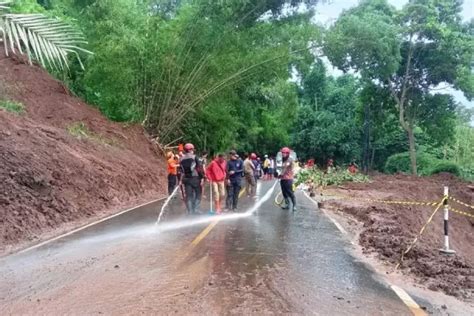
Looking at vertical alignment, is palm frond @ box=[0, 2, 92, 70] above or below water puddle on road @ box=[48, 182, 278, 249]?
above

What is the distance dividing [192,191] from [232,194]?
1667 millimetres

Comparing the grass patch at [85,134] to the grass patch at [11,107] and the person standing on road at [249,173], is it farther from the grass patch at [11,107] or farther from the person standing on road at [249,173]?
the person standing on road at [249,173]

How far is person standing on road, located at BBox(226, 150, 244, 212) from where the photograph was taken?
1583 cm

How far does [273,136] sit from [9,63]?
35932mm

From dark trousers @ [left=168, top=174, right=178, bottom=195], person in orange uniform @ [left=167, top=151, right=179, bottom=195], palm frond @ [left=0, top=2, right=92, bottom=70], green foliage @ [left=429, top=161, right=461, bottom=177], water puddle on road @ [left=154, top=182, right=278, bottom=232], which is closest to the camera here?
palm frond @ [left=0, top=2, right=92, bottom=70]

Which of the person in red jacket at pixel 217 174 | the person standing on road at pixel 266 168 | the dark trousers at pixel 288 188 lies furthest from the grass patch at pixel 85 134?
the person standing on road at pixel 266 168

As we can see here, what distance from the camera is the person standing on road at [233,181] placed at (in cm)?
1583

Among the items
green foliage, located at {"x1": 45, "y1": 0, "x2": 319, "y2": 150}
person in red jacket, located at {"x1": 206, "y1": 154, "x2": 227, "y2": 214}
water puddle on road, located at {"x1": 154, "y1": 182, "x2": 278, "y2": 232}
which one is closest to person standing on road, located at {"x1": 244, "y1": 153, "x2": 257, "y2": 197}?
water puddle on road, located at {"x1": 154, "y1": 182, "x2": 278, "y2": 232}

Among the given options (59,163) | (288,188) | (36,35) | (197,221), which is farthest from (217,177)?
(36,35)

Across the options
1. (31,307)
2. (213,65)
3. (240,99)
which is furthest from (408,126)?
(31,307)

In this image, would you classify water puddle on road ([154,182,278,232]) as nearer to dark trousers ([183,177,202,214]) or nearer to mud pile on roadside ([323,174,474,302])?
dark trousers ([183,177,202,214])

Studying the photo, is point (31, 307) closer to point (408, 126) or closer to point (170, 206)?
point (170, 206)

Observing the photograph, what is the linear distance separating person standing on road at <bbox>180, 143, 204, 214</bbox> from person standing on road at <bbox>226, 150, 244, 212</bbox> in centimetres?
120

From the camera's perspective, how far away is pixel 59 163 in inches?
623
